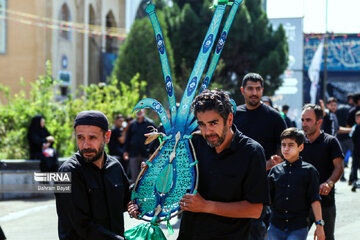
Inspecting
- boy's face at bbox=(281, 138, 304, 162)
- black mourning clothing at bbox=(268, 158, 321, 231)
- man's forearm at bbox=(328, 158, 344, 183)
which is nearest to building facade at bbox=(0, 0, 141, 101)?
man's forearm at bbox=(328, 158, 344, 183)

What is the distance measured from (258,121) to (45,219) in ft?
16.8

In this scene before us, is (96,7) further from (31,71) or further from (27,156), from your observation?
(27,156)

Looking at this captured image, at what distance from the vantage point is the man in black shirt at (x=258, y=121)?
5.56 metres

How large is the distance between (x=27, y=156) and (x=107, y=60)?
2311 centimetres

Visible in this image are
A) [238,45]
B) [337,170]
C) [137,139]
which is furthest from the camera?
[238,45]

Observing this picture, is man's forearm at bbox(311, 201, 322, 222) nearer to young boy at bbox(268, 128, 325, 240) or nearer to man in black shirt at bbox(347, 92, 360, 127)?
young boy at bbox(268, 128, 325, 240)

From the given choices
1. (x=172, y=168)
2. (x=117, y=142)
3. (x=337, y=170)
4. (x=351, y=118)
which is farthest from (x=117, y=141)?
(x=172, y=168)

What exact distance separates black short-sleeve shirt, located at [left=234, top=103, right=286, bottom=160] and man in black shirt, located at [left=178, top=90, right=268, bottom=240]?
2.32m

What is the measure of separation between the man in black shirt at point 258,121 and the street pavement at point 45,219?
2.17 m

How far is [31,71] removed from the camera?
97.7 feet

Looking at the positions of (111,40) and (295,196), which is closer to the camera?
(295,196)

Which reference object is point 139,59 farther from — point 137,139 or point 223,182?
point 223,182

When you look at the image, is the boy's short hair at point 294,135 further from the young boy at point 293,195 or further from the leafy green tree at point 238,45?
the leafy green tree at point 238,45

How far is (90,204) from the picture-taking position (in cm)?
332
